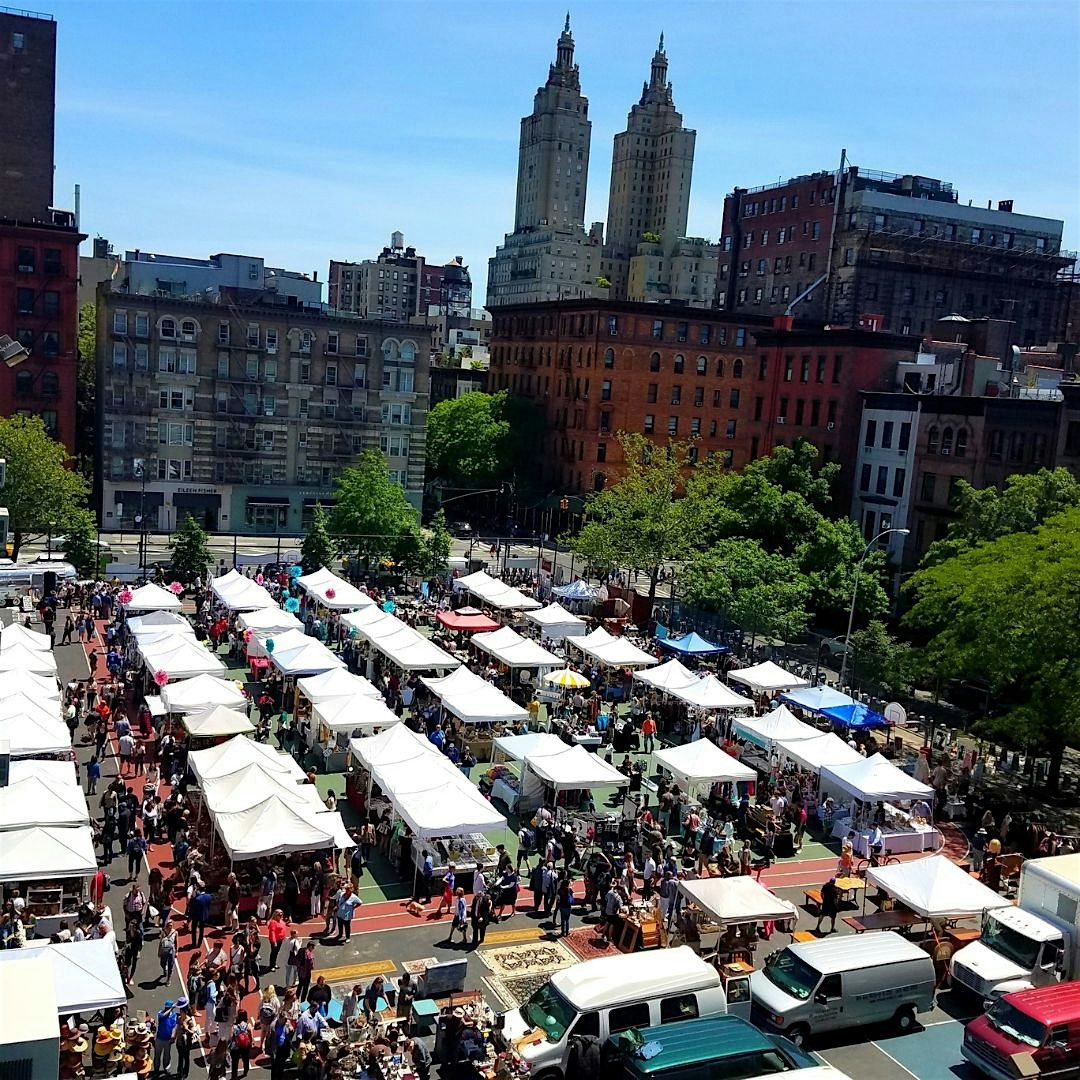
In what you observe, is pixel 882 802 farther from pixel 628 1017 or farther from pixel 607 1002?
pixel 607 1002

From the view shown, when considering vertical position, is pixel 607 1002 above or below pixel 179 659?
below

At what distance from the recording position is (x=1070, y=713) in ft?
100

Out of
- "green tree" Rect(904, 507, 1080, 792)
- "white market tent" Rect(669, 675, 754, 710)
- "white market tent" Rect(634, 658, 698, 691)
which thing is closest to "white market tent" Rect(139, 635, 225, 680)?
"white market tent" Rect(634, 658, 698, 691)

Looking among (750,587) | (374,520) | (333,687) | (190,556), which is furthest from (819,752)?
(190,556)

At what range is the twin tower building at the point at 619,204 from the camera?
599 ft

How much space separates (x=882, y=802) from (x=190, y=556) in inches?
1369

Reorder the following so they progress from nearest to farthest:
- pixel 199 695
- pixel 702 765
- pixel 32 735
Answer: pixel 32 735 → pixel 702 765 → pixel 199 695

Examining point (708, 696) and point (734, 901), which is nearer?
point (734, 901)

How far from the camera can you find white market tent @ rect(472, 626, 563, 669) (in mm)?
38000

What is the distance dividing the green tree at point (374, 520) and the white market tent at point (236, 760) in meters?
30.5

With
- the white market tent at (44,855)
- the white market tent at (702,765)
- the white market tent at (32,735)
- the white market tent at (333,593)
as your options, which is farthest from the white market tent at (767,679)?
the white market tent at (44,855)

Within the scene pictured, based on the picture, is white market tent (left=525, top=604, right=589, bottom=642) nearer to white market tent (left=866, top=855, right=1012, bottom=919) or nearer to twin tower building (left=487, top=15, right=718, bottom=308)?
white market tent (left=866, top=855, right=1012, bottom=919)

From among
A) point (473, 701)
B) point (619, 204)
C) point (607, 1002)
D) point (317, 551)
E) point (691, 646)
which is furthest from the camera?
point (619, 204)

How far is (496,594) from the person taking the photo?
47.7 m
